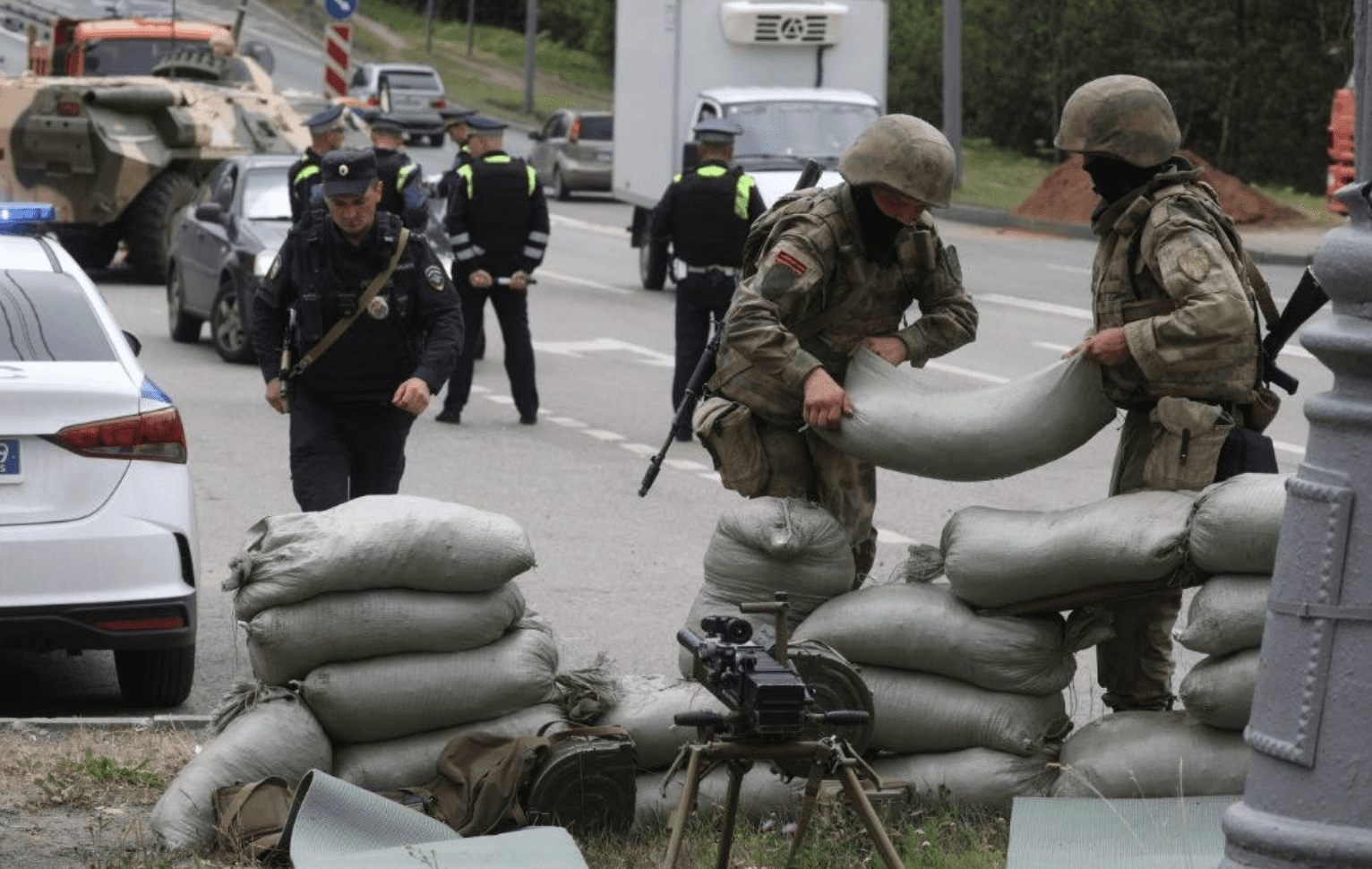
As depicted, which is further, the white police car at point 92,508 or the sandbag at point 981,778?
the white police car at point 92,508

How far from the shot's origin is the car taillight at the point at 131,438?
22.7 ft

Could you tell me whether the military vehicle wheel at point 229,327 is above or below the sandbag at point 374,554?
below

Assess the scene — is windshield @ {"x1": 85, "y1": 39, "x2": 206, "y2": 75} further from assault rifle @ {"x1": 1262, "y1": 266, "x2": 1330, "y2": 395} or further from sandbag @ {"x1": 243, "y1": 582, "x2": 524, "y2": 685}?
assault rifle @ {"x1": 1262, "y1": 266, "x2": 1330, "y2": 395}

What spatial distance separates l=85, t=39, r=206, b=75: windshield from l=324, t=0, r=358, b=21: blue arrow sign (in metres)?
3.47

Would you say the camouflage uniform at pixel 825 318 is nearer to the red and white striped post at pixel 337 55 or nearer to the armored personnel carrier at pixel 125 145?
the armored personnel carrier at pixel 125 145

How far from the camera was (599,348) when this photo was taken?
18562 mm

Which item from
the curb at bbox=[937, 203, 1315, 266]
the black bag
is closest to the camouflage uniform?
the black bag

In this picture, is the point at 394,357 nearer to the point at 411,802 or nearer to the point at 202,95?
the point at 411,802

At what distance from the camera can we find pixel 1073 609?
5.72m

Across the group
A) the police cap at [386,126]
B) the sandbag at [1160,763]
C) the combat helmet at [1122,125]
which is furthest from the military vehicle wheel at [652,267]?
the sandbag at [1160,763]

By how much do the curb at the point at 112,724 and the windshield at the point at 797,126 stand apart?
15.7m

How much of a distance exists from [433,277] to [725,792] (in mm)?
2643

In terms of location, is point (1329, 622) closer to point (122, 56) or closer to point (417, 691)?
point (417, 691)

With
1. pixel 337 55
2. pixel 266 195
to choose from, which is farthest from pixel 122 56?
pixel 266 195
